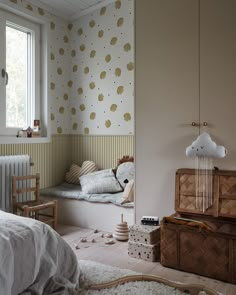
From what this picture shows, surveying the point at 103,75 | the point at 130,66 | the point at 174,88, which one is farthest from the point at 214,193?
the point at 103,75

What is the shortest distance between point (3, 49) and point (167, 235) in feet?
8.73

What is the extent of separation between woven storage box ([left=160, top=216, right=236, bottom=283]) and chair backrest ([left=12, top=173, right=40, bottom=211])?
5.33 ft

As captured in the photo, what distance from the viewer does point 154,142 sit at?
8.87ft

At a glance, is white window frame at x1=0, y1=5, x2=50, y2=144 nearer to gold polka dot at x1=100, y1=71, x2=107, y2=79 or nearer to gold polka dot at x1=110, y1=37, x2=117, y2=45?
gold polka dot at x1=100, y1=71, x2=107, y2=79

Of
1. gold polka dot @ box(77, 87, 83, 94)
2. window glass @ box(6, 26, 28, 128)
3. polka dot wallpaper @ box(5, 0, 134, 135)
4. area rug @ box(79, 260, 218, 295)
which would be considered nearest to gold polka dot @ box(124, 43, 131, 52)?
polka dot wallpaper @ box(5, 0, 134, 135)

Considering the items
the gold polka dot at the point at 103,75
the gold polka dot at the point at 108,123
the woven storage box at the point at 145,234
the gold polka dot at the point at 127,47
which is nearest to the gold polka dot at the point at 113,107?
the gold polka dot at the point at 108,123

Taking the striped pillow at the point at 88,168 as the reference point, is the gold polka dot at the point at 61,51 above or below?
above

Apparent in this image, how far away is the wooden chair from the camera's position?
304 cm

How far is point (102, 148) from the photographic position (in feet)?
13.1

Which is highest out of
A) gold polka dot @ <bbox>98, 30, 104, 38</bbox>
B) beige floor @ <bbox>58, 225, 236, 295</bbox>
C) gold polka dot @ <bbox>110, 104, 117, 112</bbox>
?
gold polka dot @ <bbox>98, 30, 104, 38</bbox>

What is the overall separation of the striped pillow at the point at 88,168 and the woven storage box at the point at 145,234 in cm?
146

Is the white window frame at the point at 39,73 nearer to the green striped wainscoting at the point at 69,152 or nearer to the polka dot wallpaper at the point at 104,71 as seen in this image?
the green striped wainscoting at the point at 69,152

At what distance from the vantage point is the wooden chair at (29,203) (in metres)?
3.04

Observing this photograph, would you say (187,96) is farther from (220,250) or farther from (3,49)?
(3,49)
